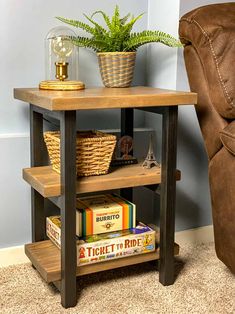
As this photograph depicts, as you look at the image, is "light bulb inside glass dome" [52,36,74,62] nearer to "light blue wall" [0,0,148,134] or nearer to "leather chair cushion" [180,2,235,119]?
"light blue wall" [0,0,148,134]

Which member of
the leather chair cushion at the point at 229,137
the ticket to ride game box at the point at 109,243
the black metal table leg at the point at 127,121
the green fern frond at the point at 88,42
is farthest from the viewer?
the black metal table leg at the point at 127,121

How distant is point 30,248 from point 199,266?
Result: 2.10 feet

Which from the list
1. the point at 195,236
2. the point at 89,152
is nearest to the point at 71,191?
the point at 89,152

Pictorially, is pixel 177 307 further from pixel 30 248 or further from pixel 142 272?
pixel 30 248

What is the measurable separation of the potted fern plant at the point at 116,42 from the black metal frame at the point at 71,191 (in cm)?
17

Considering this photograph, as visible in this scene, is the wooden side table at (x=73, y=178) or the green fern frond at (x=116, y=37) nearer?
the wooden side table at (x=73, y=178)

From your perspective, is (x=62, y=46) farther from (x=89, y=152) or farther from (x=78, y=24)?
(x=89, y=152)

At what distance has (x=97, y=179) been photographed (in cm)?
151

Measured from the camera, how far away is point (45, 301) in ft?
5.02

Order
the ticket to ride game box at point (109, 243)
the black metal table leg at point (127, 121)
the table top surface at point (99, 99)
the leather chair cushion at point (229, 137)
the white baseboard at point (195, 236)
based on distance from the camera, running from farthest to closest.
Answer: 1. the white baseboard at point (195, 236)
2. the black metal table leg at point (127, 121)
3. the ticket to ride game box at point (109, 243)
4. the leather chair cushion at point (229, 137)
5. the table top surface at point (99, 99)

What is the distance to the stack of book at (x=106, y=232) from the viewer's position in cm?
155

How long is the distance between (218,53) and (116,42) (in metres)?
0.36

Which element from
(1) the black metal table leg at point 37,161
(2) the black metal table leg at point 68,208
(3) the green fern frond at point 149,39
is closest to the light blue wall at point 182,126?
(3) the green fern frond at point 149,39

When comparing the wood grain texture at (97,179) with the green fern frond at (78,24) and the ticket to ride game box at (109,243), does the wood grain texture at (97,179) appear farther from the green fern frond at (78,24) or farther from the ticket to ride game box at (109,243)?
the green fern frond at (78,24)
